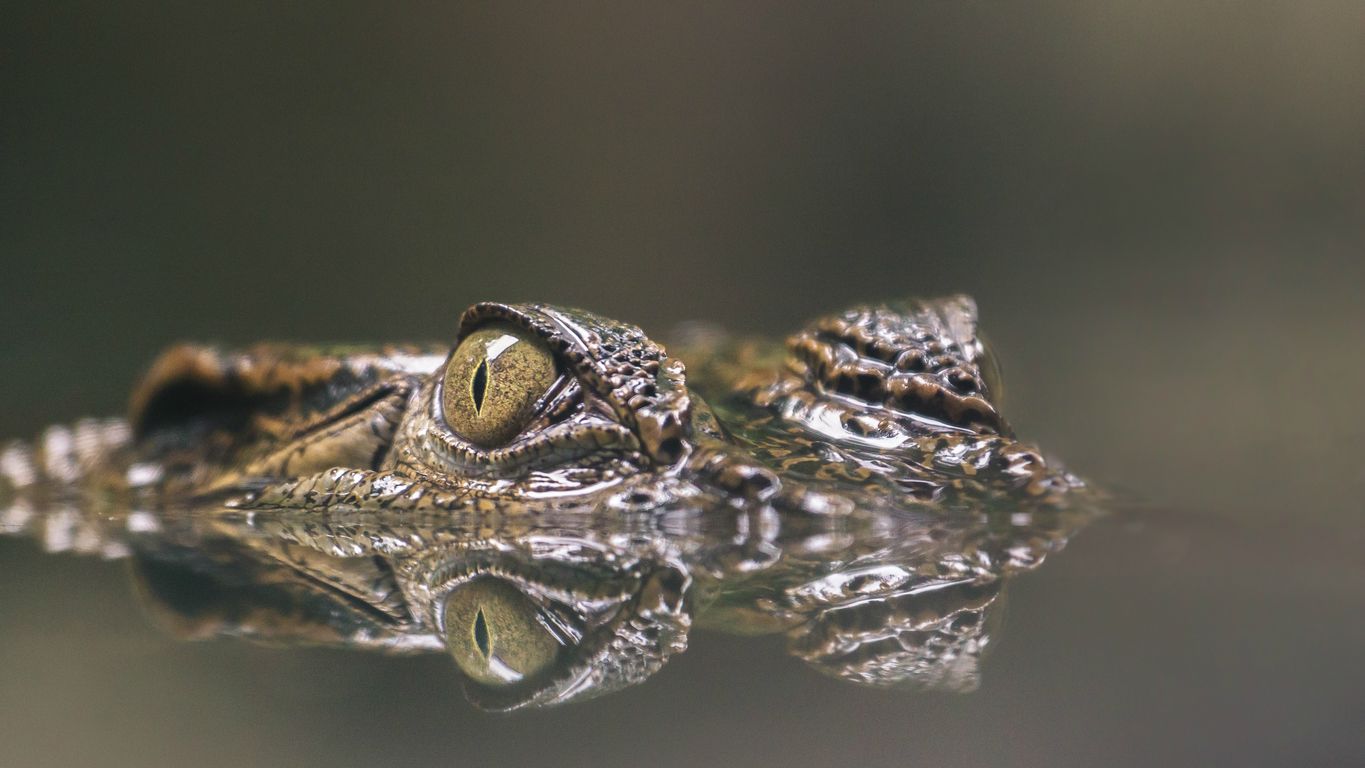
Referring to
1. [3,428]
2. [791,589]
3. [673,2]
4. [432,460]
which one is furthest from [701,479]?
[673,2]

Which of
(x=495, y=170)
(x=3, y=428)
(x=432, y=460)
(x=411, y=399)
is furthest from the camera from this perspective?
(x=495, y=170)

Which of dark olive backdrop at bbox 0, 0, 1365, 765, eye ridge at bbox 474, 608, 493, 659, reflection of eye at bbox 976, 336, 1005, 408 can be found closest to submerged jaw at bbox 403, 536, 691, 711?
eye ridge at bbox 474, 608, 493, 659

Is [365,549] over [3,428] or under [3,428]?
under

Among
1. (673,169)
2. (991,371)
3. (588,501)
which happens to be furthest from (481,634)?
(673,169)

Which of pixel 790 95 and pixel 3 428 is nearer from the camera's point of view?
pixel 3 428

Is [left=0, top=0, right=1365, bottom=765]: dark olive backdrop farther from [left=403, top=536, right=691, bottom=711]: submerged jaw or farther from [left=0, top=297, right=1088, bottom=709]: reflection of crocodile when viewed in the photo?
[left=403, top=536, right=691, bottom=711]: submerged jaw

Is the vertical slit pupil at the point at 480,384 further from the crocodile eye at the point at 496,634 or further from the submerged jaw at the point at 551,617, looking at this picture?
the crocodile eye at the point at 496,634

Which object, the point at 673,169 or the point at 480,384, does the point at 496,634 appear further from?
the point at 673,169

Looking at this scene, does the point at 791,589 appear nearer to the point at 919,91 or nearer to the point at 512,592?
the point at 512,592
